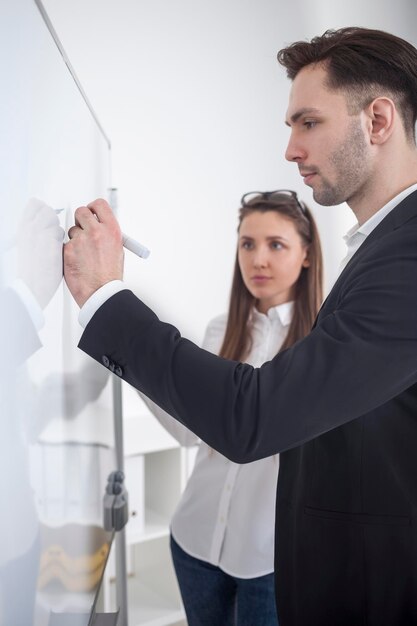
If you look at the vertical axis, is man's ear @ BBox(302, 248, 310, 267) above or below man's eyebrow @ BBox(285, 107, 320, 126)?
below

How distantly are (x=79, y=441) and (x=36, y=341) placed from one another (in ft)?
1.17

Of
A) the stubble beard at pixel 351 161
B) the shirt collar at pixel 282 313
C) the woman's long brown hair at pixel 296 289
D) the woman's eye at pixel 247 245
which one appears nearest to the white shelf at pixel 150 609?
the woman's long brown hair at pixel 296 289

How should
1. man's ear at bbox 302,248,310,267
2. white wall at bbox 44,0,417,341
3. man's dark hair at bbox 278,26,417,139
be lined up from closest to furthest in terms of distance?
man's dark hair at bbox 278,26,417,139, man's ear at bbox 302,248,310,267, white wall at bbox 44,0,417,341

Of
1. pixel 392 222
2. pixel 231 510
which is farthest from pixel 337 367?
pixel 231 510

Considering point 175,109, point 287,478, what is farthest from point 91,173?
point 175,109

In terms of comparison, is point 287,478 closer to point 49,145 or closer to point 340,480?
point 340,480

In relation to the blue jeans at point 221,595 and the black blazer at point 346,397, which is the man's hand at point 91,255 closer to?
the black blazer at point 346,397

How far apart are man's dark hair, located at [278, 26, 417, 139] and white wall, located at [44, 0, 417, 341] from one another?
1.51 meters

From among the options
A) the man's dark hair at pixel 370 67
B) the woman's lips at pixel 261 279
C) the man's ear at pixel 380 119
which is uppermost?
the man's dark hair at pixel 370 67

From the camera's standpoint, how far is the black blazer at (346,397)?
689mm

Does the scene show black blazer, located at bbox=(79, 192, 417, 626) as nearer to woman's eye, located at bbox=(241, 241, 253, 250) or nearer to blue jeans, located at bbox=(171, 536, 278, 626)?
blue jeans, located at bbox=(171, 536, 278, 626)

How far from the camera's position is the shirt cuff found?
739 millimetres

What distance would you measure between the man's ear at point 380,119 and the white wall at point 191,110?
5.27 feet

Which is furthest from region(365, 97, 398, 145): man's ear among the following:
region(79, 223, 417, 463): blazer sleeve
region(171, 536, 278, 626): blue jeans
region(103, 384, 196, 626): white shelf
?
region(103, 384, 196, 626): white shelf
